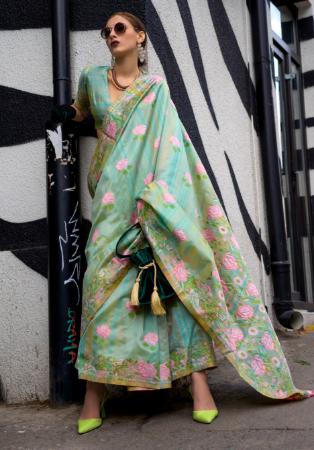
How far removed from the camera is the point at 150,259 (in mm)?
2354

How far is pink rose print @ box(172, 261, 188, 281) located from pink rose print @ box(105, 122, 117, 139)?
0.64 metres

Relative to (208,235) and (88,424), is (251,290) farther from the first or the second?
(88,424)

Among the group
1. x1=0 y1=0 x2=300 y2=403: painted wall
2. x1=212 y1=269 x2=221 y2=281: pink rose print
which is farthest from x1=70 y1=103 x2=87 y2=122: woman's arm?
x1=212 y1=269 x2=221 y2=281: pink rose print

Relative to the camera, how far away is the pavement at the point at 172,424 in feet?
6.88

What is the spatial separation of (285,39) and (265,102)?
1.69 m

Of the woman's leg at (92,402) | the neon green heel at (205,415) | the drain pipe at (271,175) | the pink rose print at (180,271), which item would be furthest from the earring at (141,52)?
the drain pipe at (271,175)

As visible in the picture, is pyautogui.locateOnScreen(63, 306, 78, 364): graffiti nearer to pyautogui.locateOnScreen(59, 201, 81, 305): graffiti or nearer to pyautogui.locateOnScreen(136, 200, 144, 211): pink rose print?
pyautogui.locateOnScreen(59, 201, 81, 305): graffiti

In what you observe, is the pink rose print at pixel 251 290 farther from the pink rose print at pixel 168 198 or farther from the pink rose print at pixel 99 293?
the pink rose print at pixel 99 293

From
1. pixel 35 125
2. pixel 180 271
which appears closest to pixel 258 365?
pixel 180 271

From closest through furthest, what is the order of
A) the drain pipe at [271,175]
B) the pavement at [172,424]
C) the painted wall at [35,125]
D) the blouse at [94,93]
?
the pavement at [172,424] < the blouse at [94,93] < the painted wall at [35,125] < the drain pipe at [271,175]

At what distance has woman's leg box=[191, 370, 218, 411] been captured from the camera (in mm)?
2318

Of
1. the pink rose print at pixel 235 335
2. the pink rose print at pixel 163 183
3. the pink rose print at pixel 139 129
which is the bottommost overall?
the pink rose print at pixel 235 335

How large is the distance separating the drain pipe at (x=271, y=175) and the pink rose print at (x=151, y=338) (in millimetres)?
2052

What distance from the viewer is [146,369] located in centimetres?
228
